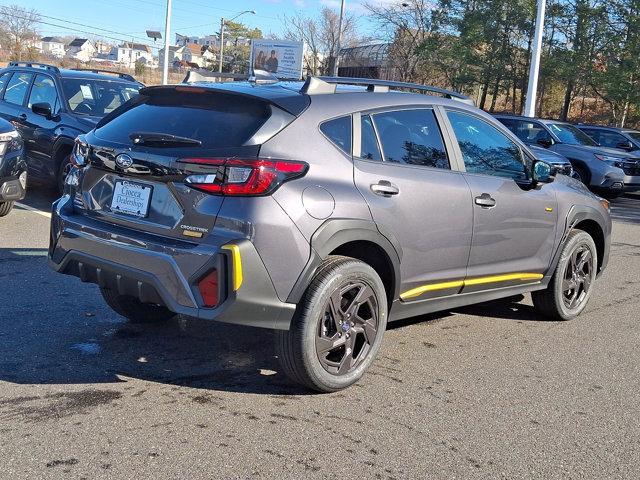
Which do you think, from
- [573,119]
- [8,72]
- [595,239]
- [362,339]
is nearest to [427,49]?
[573,119]

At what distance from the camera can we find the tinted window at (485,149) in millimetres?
5102

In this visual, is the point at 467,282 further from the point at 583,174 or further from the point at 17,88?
the point at 583,174

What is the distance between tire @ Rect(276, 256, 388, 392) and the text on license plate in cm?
100

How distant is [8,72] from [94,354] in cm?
823

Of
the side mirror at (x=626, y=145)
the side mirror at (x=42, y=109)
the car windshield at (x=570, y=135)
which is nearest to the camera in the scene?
the side mirror at (x=42, y=109)

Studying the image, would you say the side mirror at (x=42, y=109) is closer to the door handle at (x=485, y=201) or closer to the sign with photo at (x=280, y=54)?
the door handle at (x=485, y=201)

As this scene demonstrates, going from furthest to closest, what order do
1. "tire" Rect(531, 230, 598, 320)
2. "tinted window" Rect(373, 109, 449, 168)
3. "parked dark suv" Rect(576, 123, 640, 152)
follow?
"parked dark suv" Rect(576, 123, 640, 152), "tire" Rect(531, 230, 598, 320), "tinted window" Rect(373, 109, 449, 168)

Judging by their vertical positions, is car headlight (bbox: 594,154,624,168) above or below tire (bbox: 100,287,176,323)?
above

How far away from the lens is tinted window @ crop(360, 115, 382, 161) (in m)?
4.39

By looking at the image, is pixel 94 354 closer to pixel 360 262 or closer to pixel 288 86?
pixel 360 262

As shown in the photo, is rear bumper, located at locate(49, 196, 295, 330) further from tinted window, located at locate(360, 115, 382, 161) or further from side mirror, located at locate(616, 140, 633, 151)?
side mirror, located at locate(616, 140, 633, 151)

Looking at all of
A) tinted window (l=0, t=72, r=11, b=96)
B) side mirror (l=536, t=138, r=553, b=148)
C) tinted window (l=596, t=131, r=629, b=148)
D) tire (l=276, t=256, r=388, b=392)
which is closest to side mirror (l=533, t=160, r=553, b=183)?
tire (l=276, t=256, r=388, b=392)

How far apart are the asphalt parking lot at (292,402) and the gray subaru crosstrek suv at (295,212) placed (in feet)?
1.16

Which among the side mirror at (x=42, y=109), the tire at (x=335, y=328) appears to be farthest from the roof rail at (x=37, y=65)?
the tire at (x=335, y=328)
